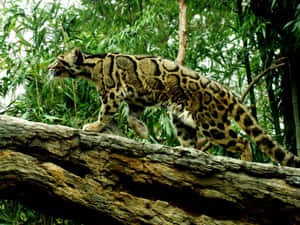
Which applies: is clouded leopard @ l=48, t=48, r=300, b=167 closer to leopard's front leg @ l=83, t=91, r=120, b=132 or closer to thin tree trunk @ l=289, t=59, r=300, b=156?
leopard's front leg @ l=83, t=91, r=120, b=132

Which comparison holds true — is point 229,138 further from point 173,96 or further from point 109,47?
point 109,47

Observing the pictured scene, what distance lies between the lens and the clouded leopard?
14.1ft

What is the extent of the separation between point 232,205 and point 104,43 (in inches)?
170

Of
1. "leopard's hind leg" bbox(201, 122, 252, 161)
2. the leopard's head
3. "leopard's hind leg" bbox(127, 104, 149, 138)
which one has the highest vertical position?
the leopard's head

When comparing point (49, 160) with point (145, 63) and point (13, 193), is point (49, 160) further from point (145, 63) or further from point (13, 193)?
point (145, 63)

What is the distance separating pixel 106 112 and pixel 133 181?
1008 millimetres

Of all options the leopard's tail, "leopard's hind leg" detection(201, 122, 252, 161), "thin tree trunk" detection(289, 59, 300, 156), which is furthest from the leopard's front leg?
"thin tree trunk" detection(289, 59, 300, 156)

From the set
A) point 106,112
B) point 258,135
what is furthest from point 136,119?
point 258,135

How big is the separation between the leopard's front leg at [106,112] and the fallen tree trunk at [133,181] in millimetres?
453

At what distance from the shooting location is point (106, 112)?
14.0 feet

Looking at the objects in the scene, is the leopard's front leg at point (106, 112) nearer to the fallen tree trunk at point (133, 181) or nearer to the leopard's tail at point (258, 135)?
the fallen tree trunk at point (133, 181)

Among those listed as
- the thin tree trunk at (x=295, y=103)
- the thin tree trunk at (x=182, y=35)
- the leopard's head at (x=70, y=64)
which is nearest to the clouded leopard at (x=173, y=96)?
the leopard's head at (x=70, y=64)

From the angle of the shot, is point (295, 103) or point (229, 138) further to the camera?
point (295, 103)

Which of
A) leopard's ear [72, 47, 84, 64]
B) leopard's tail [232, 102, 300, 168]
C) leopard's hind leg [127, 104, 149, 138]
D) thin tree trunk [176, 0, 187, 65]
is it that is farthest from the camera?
thin tree trunk [176, 0, 187, 65]
